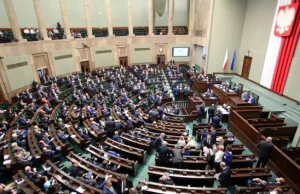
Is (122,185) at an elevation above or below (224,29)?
below

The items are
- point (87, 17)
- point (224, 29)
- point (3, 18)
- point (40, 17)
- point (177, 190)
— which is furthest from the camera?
point (87, 17)

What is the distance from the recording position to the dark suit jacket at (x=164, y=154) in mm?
5590

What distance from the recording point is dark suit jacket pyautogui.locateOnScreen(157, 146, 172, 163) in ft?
18.3

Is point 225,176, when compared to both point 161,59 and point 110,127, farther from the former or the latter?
point 161,59

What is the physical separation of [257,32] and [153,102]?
401 inches

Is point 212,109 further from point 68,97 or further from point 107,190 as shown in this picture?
point 68,97

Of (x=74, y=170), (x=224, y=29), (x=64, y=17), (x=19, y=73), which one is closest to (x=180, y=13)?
(x=224, y=29)

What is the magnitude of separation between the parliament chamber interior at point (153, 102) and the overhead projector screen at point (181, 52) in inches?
4.5

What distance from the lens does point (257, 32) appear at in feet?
47.9

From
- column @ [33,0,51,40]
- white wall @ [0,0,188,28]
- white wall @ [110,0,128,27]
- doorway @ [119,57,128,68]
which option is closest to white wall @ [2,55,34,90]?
column @ [33,0,51,40]

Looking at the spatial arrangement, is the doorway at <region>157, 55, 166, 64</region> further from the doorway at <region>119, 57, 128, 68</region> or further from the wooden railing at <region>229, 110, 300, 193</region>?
the wooden railing at <region>229, 110, 300, 193</region>

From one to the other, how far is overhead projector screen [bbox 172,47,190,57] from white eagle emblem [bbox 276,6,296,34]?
412 inches

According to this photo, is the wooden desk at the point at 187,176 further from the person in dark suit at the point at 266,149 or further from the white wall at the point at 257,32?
the white wall at the point at 257,32

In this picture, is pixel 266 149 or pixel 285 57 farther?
pixel 285 57
